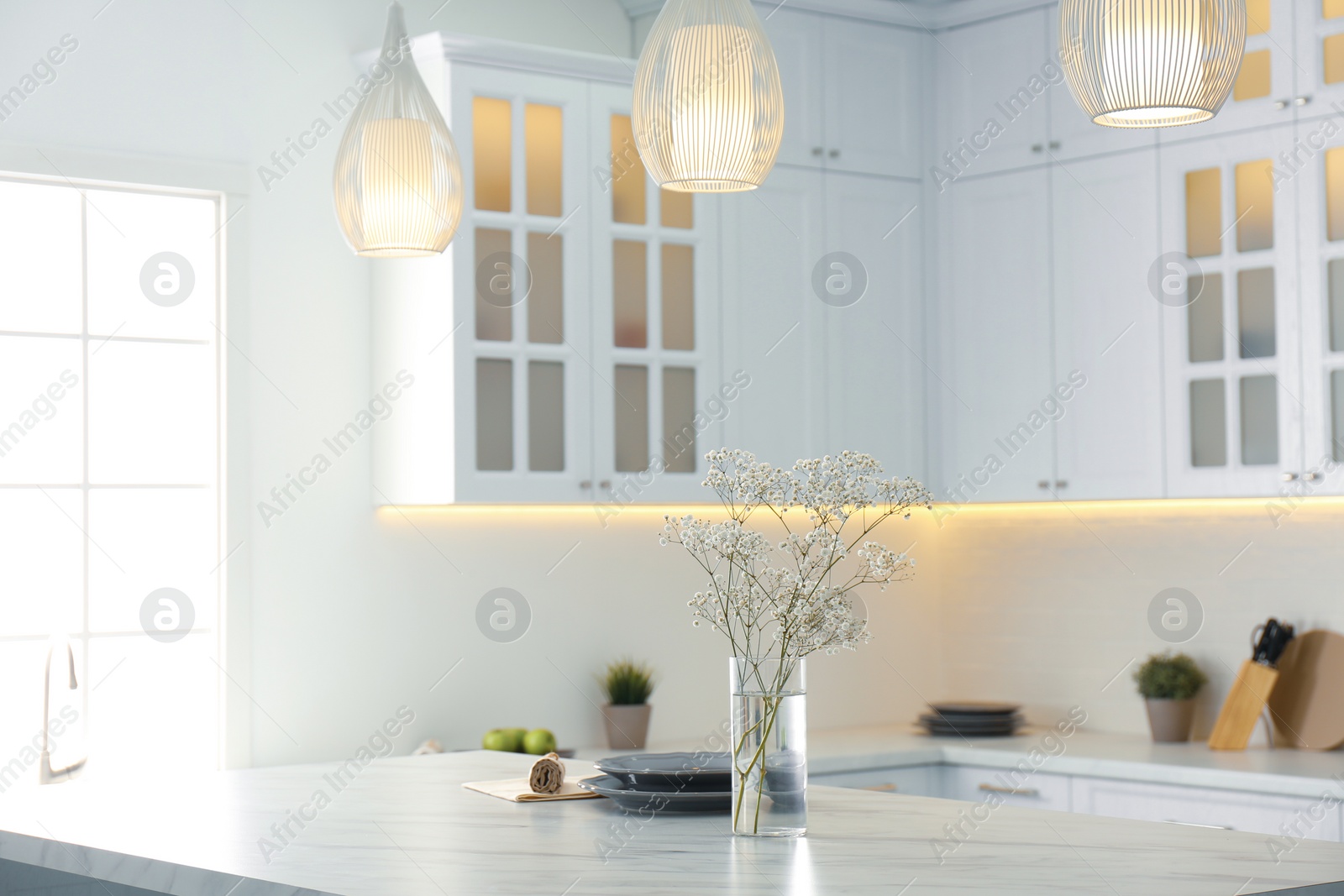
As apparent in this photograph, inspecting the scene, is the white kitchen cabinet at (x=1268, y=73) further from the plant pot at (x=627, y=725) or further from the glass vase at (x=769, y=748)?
the glass vase at (x=769, y=748)

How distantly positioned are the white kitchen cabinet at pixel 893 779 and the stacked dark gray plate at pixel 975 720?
190 mm

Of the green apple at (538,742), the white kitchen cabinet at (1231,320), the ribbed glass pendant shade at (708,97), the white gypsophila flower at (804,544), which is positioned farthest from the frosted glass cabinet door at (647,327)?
the white gypsophila flower at (804,544)

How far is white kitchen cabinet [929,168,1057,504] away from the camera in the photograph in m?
4.44

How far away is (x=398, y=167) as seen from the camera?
2.40m

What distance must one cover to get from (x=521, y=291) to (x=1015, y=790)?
1791 mm

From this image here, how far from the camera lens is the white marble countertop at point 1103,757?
3.64 metres

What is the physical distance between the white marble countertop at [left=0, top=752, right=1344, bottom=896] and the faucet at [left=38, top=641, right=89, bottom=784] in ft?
3.72

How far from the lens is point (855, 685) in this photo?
4.87 meters

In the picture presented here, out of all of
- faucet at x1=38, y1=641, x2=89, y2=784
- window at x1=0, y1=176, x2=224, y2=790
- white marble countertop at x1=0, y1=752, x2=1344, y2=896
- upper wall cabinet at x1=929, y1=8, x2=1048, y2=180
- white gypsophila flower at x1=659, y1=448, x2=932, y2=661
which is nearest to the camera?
white marble countertop at x1=0, y1=752, x2=1344, y2=896

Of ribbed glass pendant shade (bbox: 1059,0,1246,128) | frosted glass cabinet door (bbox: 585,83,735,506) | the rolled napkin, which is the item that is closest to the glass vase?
the rolled napkin

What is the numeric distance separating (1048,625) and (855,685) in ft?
1.97

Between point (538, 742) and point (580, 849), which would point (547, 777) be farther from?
point (538, 742)

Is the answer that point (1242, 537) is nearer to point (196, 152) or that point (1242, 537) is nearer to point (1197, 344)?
point (1197, 344)

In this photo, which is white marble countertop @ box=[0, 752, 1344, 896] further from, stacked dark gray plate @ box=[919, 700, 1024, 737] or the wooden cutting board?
stacked dark gray plate @ box=[919, 700, 1024, 737]
